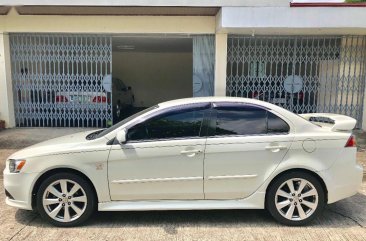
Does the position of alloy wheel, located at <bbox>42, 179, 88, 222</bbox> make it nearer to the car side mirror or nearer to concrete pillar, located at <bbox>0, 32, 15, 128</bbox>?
the car side mirror

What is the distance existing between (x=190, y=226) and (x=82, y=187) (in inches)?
50.2

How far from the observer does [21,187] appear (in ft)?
12.4

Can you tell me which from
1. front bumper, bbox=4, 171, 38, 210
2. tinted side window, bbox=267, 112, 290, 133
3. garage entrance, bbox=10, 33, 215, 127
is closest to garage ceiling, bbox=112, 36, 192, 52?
garage entrance, bbox=10, 33, 215, 127

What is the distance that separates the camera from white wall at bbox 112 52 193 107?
647 inches

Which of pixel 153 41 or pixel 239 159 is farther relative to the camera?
pixel 153 41

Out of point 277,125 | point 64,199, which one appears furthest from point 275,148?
point 64,199

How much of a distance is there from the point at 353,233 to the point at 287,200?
75 centimetres

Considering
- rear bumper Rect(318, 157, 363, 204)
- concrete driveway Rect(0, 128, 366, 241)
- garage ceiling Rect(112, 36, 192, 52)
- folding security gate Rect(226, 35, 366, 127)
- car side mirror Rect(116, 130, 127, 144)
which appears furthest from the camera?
garage ceiling Rect(112, 36, 192, 52)

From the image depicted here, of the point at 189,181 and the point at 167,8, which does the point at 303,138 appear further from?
the point at 167,8

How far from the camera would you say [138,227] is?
381 centimetres

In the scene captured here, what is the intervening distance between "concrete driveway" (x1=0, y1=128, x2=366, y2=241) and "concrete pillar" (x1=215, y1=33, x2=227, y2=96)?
503 cm

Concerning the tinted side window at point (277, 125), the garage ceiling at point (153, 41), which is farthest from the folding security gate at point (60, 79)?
the tinted side window at point (277, 125)

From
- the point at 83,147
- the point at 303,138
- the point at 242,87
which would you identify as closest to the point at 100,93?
the point at 242,87

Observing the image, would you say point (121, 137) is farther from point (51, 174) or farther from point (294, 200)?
point (294, 200)
